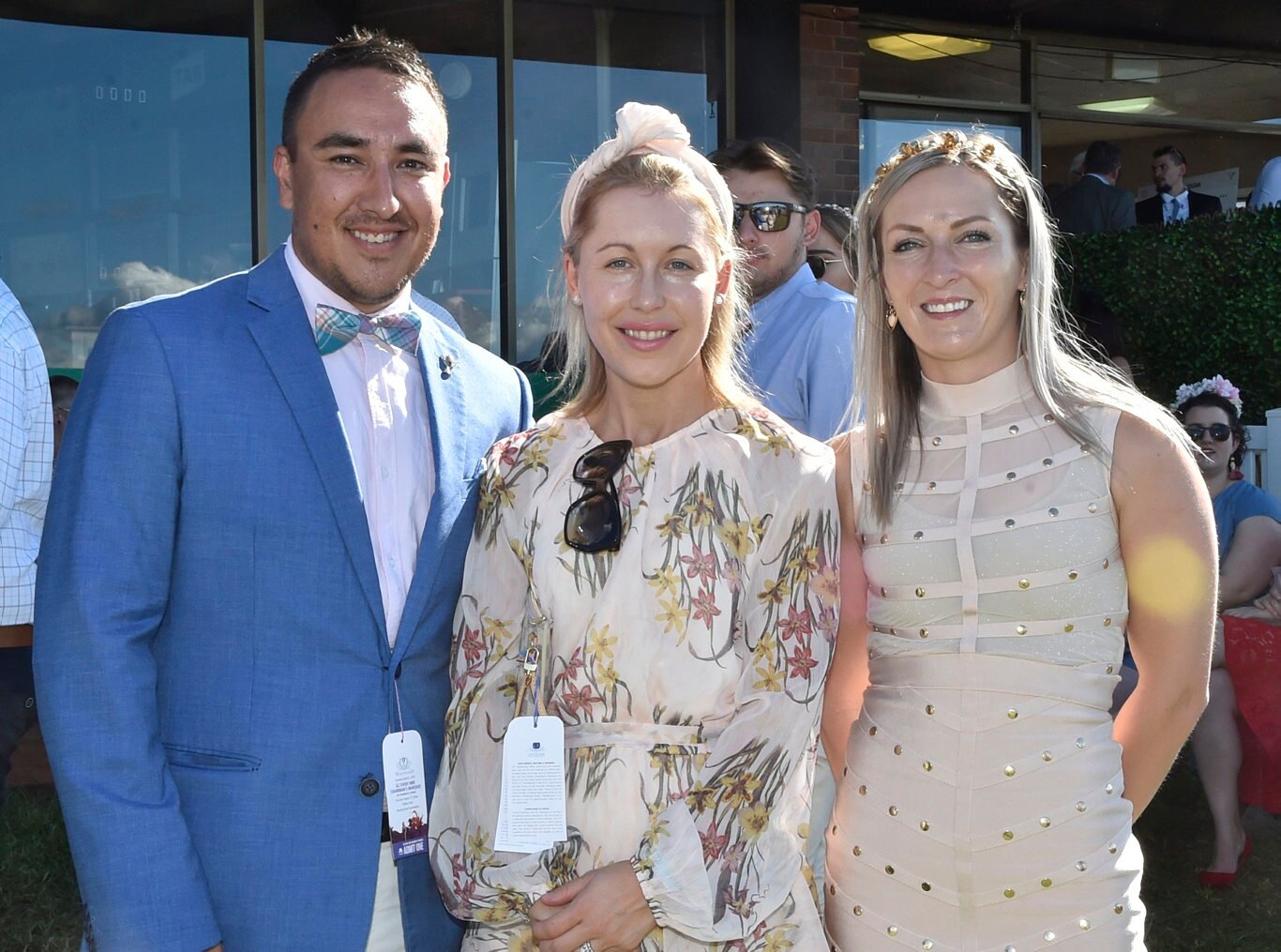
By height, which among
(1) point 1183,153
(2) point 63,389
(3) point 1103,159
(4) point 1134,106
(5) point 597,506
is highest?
(4) point 1134,106

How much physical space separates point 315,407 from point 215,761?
65 centimetres

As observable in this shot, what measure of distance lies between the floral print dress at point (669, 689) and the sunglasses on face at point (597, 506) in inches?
0.8

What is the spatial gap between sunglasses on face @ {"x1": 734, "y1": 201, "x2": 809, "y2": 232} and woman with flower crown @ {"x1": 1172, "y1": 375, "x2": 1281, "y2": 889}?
2084 millimetres

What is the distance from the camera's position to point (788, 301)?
4062mm

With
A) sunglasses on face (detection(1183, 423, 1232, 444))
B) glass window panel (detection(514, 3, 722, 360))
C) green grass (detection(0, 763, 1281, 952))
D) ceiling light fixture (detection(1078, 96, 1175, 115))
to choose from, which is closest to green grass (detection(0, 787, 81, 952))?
green grass (detection(0, 763, 1281, 952))

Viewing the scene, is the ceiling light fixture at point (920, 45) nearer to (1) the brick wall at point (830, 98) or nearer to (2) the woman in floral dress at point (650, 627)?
(1) the brick wall at point (830, 98)

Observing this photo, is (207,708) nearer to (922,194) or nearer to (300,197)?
(300,197)

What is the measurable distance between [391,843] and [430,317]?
1.12 m

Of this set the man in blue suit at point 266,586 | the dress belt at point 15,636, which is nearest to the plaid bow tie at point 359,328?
the man in blue suit at point 266,586

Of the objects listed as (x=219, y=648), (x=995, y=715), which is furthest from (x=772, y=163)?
(x=219, y=648)

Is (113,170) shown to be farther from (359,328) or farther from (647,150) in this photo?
(647,150)

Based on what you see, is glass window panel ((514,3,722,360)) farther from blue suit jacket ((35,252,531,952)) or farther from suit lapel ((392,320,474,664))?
blue suit jacket ((35,252,531,952))

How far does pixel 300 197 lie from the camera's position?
2.67m

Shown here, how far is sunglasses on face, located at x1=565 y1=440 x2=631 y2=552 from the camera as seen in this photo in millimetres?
2418
